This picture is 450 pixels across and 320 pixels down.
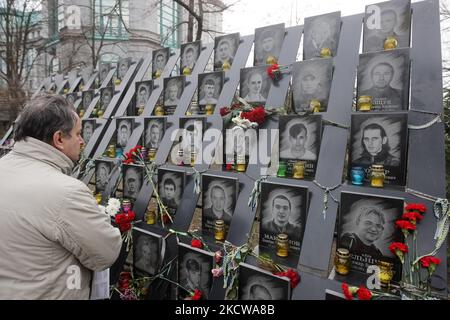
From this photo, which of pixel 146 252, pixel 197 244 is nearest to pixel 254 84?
pixel 197 244

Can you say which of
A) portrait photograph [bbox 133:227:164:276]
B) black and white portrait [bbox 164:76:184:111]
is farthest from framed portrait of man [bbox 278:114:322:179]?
black and white portrait [bbox 164:76:184:111]

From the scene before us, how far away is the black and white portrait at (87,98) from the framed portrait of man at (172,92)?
2242 mm

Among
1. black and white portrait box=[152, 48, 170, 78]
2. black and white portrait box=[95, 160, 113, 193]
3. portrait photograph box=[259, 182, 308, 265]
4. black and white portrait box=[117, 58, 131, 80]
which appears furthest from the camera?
black and white portrait box=[117, 58, 131, 80]

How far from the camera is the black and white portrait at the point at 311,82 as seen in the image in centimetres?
252

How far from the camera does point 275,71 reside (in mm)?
2838

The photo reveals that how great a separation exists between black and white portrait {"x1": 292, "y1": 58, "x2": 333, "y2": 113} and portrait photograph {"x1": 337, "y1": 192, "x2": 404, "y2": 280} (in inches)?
36.6

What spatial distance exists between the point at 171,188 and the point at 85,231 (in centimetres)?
172

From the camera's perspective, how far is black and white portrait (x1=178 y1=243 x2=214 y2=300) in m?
2.38

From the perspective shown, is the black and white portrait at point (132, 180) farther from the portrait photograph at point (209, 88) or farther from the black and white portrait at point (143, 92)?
the black and white portrait at point (143, 92)

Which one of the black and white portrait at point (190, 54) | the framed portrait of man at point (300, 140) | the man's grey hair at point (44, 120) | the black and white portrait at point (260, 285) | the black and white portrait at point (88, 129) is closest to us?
the man's grey hair at point (44, 120)

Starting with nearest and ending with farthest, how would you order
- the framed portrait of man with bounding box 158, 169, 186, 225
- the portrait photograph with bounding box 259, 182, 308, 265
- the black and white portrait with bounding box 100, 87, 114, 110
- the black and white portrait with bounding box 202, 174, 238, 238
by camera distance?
the portrait photograph with bounding box 259, 182, 308, 265 → the black and white portrait with bounding box 202, 174, 238, 238 → the framed portrait of man with bounding box 158, 169, 186, 225 → the black and white portrait with bounding box 100, 87, 114, 110

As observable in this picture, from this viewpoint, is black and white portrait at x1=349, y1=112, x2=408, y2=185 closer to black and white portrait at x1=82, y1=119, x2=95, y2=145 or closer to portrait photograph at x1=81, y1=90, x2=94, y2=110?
black and white portrait at x1=82, y1=119, x2=95, y2=145

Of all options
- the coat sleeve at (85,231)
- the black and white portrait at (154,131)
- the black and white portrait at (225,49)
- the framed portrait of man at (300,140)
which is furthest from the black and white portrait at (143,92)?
the coat sleeve at (85,231)

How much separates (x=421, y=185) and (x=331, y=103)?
3.02 feet
